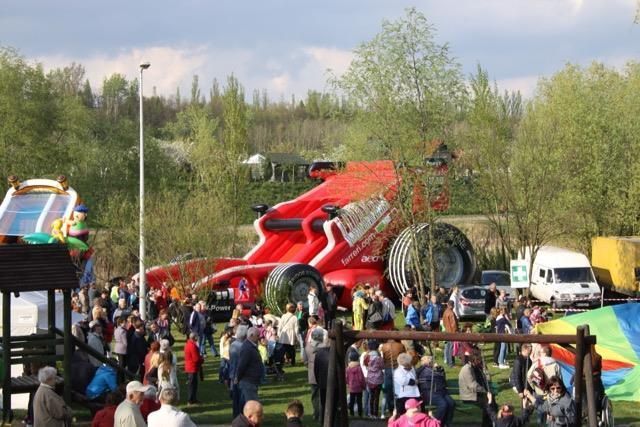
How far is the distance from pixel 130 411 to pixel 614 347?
11075 millimetres

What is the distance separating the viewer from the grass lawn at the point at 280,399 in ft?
57.8

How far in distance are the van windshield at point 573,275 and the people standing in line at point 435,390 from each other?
19.1 m

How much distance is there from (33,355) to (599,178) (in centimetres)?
2837

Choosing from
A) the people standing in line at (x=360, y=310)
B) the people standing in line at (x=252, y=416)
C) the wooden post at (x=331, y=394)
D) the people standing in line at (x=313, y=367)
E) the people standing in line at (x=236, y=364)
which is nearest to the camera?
the people standing in line at (x=252, y=416)

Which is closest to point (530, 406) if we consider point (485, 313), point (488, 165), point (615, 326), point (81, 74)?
point (615, 326)

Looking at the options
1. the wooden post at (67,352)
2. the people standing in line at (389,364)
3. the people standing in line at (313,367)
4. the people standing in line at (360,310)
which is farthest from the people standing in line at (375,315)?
the wooden post at (67,352)

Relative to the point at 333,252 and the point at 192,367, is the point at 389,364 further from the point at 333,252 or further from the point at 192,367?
the point at 333,252

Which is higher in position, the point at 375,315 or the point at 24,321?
the point at 24,321

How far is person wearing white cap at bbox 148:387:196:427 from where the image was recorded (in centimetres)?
1105

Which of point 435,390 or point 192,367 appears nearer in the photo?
point 435,390

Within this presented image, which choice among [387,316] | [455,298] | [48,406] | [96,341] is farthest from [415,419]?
[455,298]

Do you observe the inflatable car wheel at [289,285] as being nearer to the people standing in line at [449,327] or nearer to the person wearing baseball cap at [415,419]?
the people standing in line at [449,327]

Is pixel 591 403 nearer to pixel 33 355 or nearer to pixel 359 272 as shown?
pixel 33 355

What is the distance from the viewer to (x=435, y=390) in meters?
15.7
